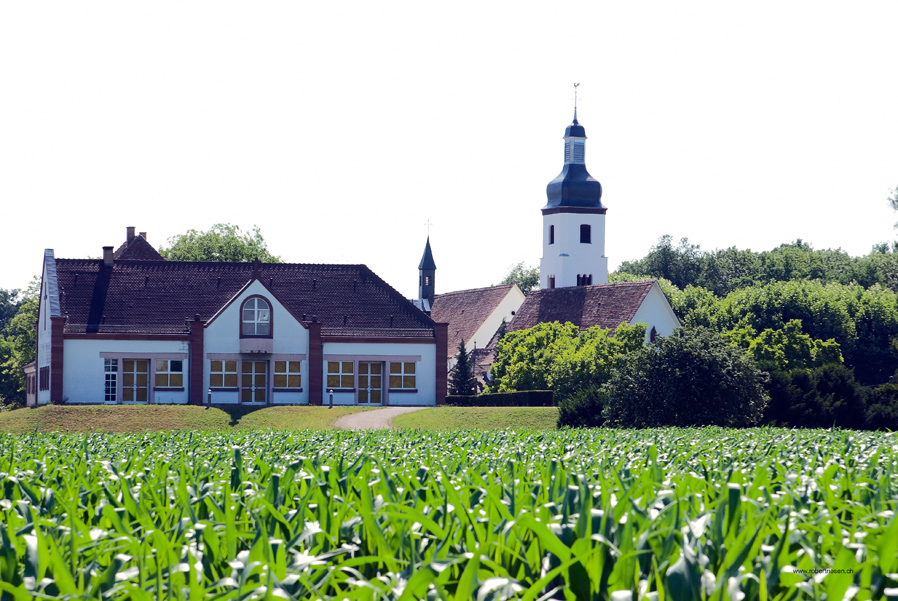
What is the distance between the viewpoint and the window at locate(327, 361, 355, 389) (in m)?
54.6

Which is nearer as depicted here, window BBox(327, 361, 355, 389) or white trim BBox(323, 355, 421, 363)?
window BBox(327, 361, 355, 389)

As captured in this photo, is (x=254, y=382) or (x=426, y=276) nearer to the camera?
(x=254, y=382)

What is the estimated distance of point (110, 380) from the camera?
172ft

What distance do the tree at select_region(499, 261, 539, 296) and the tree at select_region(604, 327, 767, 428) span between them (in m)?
95.8

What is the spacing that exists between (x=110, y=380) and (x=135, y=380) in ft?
4.06

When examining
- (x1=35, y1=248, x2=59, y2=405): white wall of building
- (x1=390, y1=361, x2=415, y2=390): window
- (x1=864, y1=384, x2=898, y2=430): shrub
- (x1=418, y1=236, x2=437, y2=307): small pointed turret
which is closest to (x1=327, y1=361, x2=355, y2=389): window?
(x1=390, y1=361, x2=415, y2=390): window

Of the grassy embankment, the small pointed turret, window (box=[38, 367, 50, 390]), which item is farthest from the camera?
the small pointed turret

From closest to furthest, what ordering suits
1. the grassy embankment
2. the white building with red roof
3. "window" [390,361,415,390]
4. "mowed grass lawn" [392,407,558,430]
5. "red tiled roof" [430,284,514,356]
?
"mowed grass lawn" [392,407,558,430]
the grassy embankment
the white building with red roof
"window" [390,361,415,390]
"red tiled roof" [430,284,514,356]

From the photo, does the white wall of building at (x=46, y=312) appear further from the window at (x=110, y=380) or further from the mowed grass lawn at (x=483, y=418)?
the mowed grass lawn at (x=483, y=418)

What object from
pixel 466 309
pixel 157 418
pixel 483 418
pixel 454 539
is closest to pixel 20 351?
pixel 466 309

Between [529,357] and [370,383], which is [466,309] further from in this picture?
[529,357]

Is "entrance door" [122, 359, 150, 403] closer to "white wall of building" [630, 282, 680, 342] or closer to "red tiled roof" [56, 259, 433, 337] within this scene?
"red tiled roof" [56, 259, 433, 337]

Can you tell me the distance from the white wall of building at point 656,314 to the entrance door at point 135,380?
3007 cm

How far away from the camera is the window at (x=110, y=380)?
52.0m
